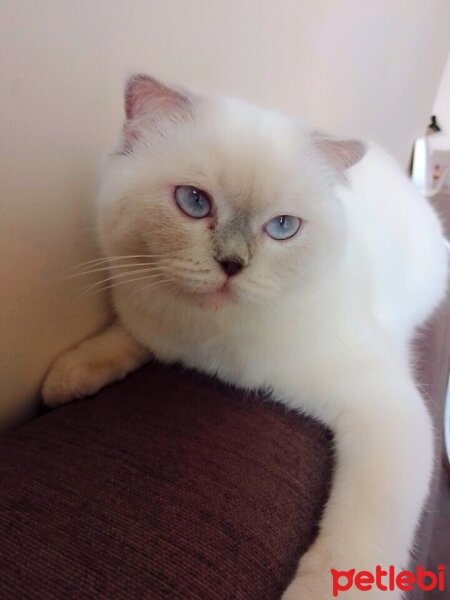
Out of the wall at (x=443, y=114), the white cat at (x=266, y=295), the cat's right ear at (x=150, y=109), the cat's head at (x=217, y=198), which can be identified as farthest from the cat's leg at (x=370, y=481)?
the wall at (x=443, y=114)

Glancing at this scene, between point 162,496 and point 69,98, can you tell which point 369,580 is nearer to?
point 162,496

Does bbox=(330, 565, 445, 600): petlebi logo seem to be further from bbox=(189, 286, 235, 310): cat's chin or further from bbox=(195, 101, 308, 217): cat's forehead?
bbox=(195, 101, 308, 217): cat's forehead

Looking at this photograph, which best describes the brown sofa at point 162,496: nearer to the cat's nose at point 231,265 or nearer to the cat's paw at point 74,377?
the cat's paw at point 74,377

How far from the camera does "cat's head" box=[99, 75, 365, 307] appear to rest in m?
0.65

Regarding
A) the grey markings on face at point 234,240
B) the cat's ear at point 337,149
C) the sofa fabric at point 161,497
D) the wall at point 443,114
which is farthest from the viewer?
the wall at point 443,114

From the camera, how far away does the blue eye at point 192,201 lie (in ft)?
2.16

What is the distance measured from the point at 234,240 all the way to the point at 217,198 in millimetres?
65

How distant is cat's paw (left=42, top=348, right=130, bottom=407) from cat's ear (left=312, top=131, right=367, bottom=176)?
0.50 meters

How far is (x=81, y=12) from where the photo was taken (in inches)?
27.1

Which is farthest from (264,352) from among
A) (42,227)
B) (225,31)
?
(225,31)

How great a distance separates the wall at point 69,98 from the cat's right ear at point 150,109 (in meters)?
0.09

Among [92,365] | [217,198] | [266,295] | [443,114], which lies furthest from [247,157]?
[443,114]

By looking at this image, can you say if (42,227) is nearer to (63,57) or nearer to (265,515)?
(63,57)

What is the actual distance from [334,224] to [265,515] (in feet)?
1.38
